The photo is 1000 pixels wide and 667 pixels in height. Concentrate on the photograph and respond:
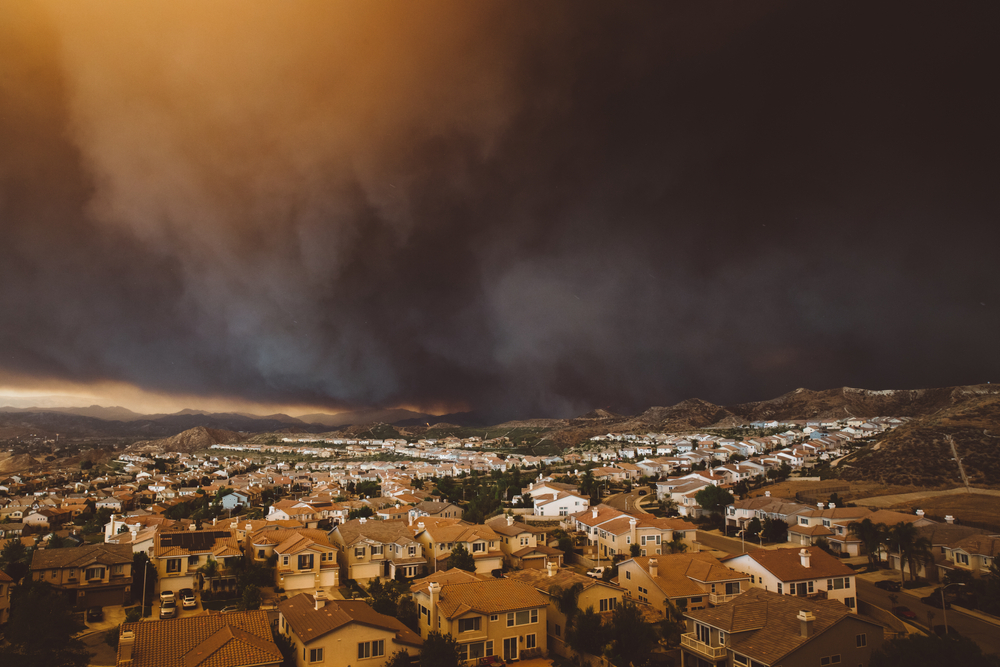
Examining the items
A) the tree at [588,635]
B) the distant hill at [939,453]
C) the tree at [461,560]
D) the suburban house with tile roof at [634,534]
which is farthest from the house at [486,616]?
the distant hill at [939,453]

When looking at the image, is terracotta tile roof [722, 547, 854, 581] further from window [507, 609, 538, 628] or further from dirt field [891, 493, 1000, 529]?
dirt field [891, 493, 1000, 529]

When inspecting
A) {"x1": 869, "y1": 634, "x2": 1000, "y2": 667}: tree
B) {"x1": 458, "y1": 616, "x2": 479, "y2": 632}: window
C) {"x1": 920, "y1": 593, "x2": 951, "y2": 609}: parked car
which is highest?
{"x1": 869, "y1": 634, "x2": 1000, "y2": 667}: tree

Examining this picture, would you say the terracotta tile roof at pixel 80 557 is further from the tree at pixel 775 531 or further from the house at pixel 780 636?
the tree at pixel 775 531

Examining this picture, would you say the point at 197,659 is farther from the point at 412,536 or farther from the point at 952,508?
the point at 952,508

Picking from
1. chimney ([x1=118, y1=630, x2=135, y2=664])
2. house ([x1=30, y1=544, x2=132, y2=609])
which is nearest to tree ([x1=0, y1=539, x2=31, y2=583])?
house ([x1=30, y1=544, x2=132, y2=609])

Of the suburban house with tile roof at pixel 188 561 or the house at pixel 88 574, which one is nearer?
the house at pixel 88 574

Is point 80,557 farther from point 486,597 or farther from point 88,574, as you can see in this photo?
point 486,597

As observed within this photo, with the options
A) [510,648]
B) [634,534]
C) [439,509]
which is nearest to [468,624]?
[510,648]
